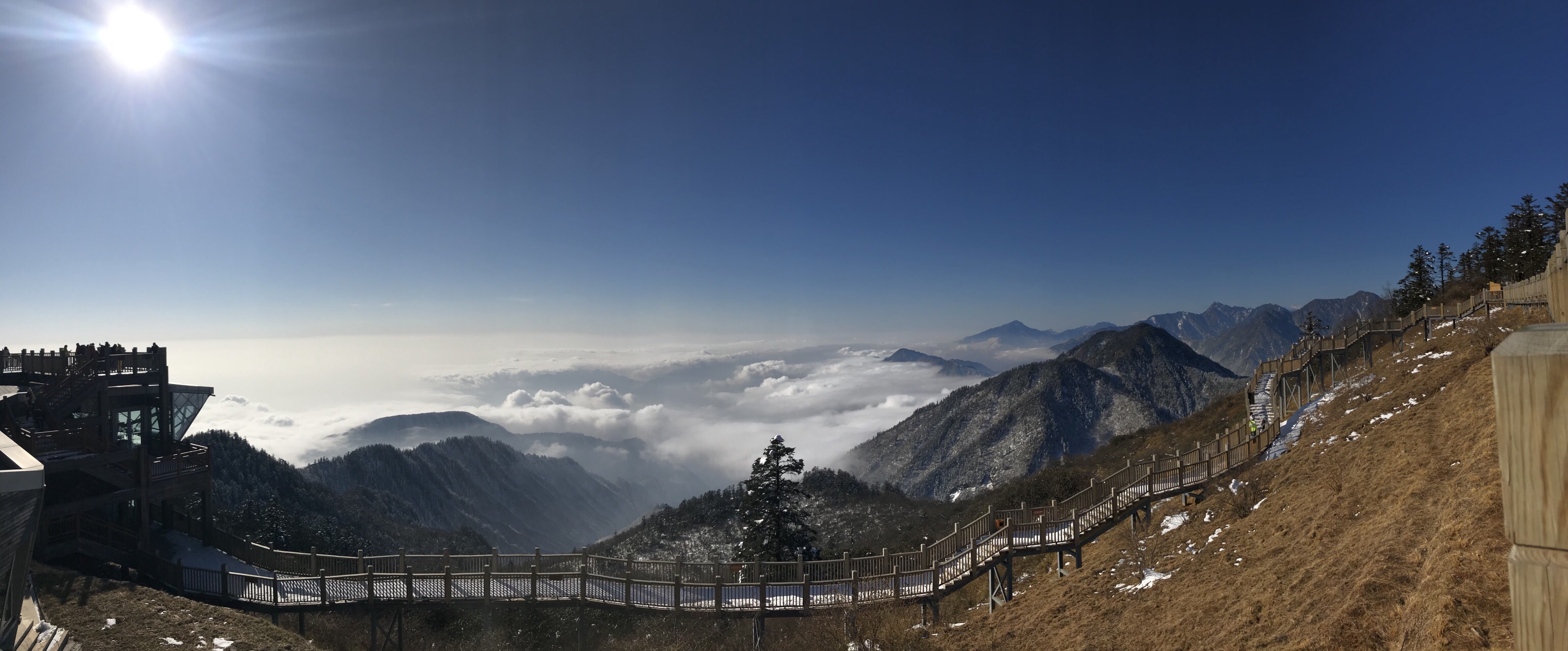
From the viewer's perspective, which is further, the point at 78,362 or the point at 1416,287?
the point at 1416,287

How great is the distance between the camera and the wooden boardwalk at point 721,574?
20.0 metres

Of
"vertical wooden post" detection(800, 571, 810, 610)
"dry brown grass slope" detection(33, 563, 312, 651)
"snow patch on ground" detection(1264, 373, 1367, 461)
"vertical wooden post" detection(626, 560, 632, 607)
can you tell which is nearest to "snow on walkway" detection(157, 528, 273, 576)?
"dry brown grass slope" detection(33, 563, 312, 651)

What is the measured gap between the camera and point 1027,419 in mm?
152000

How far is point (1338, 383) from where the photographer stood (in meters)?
29.1

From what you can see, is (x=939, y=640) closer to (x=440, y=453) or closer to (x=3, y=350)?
(x=3, y=350)

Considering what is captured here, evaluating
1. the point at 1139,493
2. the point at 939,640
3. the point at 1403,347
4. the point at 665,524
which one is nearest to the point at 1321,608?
the point at 939,640

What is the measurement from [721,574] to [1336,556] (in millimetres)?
15846

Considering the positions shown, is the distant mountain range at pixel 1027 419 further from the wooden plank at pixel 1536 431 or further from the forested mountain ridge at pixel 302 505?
the wooden plank at pixel 1536 431

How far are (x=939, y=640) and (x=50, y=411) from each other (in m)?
30.1

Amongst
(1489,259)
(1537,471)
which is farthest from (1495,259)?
(1537,471)

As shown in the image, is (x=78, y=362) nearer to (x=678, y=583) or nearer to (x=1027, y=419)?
(x=678, y=583)

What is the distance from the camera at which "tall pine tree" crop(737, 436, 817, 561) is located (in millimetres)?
29422

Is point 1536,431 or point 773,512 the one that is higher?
point 1536,431

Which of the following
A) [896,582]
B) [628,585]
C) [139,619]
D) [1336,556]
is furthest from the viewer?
[628,585]
